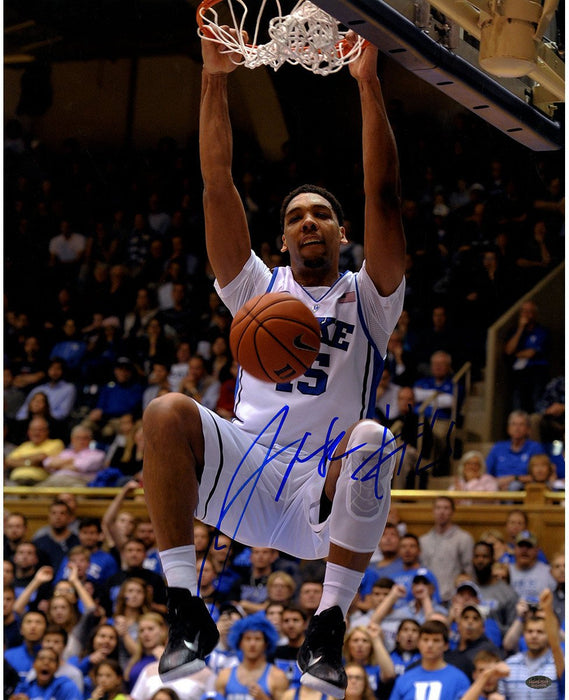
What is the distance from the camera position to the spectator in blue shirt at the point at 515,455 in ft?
29.0

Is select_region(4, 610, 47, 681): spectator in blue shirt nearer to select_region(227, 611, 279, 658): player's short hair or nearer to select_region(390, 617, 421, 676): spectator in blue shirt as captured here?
select_region(227, 611, 279, 658): player's short hair

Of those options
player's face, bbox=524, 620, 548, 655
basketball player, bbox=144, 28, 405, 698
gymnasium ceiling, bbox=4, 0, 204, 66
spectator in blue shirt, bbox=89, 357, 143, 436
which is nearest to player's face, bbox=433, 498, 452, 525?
player's face, bbox=524, 620, 548, 655

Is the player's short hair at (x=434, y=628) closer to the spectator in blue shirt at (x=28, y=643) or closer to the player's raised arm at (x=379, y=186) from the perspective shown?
the spectator in blue shirt at (x=28, y=643)

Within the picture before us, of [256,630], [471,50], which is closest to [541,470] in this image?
[256,630]

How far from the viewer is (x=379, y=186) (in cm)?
410

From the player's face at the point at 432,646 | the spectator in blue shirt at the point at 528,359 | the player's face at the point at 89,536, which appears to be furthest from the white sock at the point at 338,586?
the spectator in blue shirt at the point at 528,359

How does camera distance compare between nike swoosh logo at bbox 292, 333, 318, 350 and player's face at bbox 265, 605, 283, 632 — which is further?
player's face at bbox 265, 605, 283, 632

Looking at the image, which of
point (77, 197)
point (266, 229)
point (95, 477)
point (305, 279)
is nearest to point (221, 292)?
point (305, 279)

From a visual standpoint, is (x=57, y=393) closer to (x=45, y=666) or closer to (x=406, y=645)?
(x=45, y=666)

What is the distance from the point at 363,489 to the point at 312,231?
3.19 ft

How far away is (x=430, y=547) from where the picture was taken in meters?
8.29

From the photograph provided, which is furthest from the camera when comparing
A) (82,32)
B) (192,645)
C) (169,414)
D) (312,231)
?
(82,32)

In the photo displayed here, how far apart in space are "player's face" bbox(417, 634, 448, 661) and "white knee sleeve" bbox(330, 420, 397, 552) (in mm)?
3412

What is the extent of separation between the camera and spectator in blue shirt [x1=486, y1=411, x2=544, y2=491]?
8844mm
